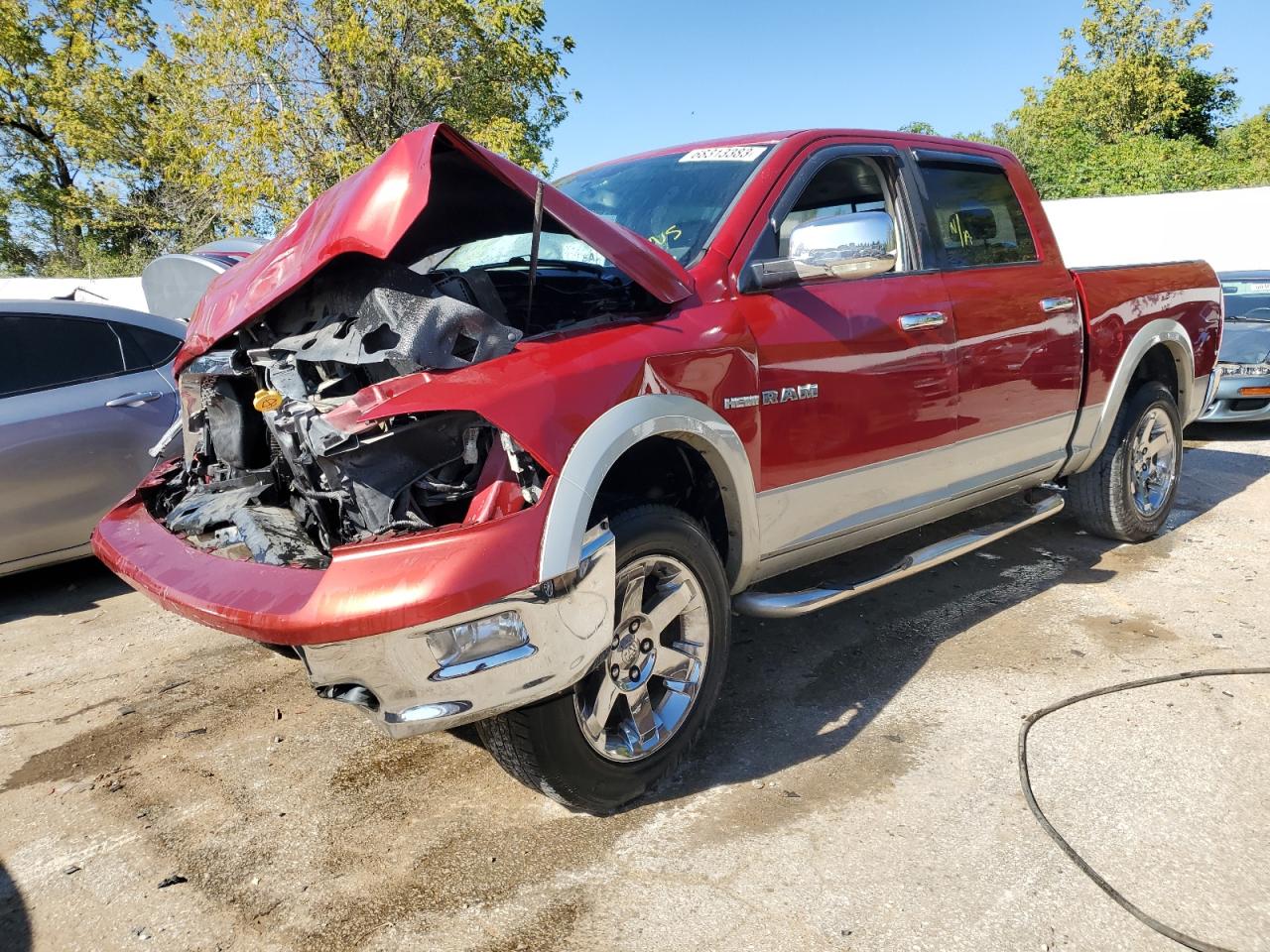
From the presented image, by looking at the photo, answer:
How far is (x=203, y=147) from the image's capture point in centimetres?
1386

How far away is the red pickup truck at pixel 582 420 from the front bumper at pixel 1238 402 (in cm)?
523

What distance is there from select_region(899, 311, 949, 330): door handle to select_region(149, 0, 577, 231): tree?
1116cm

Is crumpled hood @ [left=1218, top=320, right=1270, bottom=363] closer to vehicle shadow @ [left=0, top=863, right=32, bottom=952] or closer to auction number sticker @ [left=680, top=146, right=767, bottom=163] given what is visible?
auction number sticker @ [left=680, top=146, right=767, bottom=163]

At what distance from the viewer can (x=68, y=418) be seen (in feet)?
14.7

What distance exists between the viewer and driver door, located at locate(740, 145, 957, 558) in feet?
9.59

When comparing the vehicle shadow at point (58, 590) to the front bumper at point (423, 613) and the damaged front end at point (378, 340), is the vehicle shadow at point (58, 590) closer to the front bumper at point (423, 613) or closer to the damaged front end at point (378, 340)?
the damaged front end at point (378, 340)

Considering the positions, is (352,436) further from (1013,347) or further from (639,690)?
(1013,347)

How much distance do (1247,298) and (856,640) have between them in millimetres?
7988

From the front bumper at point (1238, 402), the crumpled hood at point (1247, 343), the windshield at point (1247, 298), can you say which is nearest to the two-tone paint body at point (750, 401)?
the front bumper at point (1238, 402)

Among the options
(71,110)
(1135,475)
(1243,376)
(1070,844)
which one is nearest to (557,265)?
(1070,844)

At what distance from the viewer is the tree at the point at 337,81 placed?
42.7ft

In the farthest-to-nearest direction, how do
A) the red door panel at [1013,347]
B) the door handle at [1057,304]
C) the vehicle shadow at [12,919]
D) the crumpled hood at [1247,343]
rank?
the crumpled hood at [1247,343]
the door handle at [1057,304]
the red door panel at [1013,347]
the vehicle shadow at [12,919]

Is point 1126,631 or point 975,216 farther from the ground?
point 975,216

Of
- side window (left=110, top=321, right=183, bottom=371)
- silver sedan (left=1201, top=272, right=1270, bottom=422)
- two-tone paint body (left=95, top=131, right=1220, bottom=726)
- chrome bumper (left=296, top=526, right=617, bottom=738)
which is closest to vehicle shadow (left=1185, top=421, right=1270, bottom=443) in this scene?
silver sedan (left=1201, top=272, right=1270, bottom=422)
